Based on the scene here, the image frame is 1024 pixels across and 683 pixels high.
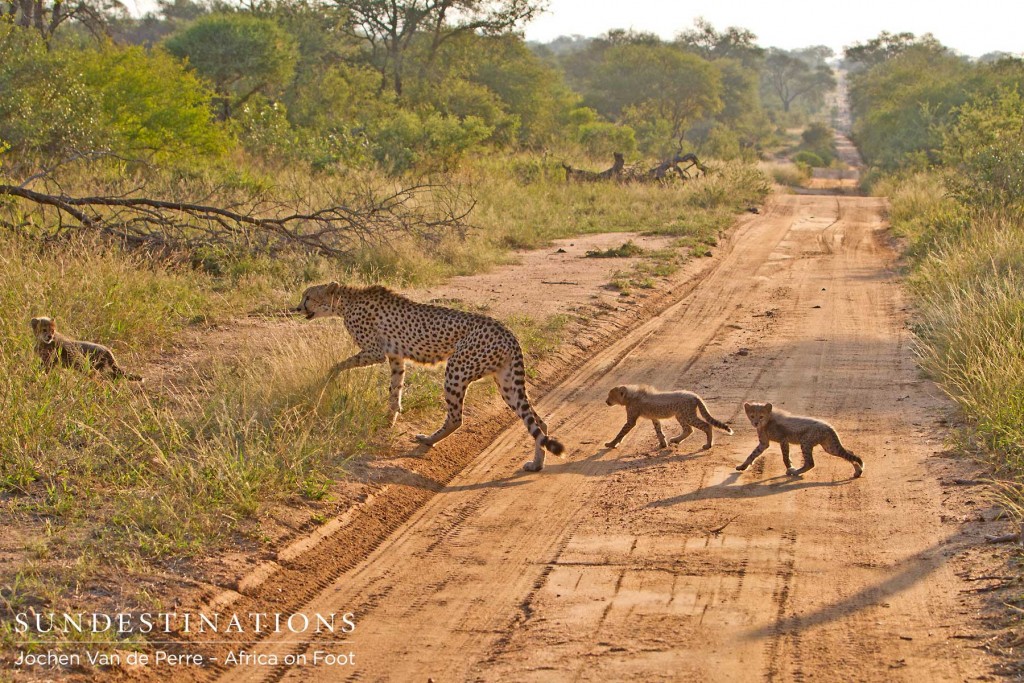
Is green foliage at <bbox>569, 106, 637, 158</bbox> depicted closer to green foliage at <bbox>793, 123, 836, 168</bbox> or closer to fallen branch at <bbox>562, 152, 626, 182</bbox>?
fallen branch at <bbox>562, 152, 626, 182</bbox>

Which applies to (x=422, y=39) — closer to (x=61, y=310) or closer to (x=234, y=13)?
(x=234, y=13)

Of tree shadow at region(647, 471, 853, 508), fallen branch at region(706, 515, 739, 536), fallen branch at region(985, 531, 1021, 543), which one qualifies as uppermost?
fallen branch at region(985, 531, 1021, 543)

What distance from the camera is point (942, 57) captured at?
2943 inches

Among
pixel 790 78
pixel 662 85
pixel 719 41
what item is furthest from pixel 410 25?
pixel 790 78

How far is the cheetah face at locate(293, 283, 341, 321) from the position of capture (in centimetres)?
916

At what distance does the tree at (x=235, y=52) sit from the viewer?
3128cm

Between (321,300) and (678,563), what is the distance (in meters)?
4.43

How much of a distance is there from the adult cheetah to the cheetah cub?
5.41ft

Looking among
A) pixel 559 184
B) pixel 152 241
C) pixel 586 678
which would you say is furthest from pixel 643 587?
pixel 559 184

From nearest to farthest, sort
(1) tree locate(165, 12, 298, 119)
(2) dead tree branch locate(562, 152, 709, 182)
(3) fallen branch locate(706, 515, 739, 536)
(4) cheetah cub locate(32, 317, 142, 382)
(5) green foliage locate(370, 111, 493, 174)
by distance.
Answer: (3) fallen branch locate(706, 515, 739, 536), (4) cheetah cub locate(32, 317, 142, 382), (5) green foliage locate(370, 111, 493, 174), (2) dead tree branch locate(562, 152, 709, 182), (1) tree locate(165, 12, 298, 119)

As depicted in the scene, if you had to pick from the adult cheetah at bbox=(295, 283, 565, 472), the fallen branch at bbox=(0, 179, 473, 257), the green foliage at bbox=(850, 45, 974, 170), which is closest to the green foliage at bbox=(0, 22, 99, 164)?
the fallen branch at bbox=(0, 179, 473, 257)

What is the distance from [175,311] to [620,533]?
6.90 meters

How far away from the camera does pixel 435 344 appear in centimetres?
847

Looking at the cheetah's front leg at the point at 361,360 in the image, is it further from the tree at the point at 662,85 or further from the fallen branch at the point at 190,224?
the tree at the point at 662,85
